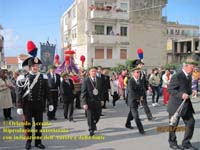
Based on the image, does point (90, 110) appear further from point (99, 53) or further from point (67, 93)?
point (99, 53)

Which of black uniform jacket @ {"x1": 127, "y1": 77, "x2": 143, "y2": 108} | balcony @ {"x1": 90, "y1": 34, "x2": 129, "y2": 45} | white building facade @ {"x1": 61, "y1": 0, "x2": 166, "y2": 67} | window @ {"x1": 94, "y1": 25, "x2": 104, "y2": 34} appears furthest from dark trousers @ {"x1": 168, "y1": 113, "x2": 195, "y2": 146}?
window @ {"x1": 94, "y1": 25, "x2": 104, "y2": 34}

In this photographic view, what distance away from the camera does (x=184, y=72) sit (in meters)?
5.71

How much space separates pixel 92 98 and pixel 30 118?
1.75 m

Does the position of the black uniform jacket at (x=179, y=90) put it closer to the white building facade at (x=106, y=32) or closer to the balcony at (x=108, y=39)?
the white building facade at (x=106, y=32)

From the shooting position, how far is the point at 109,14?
35.0 metres

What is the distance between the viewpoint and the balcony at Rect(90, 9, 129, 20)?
113 feet

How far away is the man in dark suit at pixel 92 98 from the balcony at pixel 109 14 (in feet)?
92.6

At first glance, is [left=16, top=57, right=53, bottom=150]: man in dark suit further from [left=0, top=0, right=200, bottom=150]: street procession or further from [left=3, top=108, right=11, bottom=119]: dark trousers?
[left=3, top=108, right=11, bottom=119]: dark trousers

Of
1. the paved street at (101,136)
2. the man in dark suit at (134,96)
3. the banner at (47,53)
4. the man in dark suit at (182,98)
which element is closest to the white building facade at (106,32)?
the banner at (47,53)

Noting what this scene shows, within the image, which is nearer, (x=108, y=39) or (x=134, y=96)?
(x=134, y=96)

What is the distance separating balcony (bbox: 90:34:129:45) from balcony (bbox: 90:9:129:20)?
2.39 m

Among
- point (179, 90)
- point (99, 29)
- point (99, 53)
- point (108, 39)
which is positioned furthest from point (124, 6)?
point (179, 90)

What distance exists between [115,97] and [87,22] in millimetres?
24256

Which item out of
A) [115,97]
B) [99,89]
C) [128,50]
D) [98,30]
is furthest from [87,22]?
[99,89]
